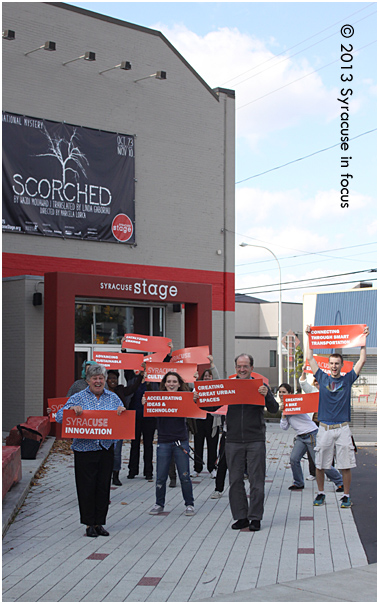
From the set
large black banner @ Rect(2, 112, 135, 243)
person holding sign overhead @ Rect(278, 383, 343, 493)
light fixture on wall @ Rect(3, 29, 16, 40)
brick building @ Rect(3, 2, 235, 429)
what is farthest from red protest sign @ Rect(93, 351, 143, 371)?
light fixture on wall @ Rect(3, 29, 16, 40)

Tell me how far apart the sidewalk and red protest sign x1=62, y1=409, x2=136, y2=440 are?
114 centimetres

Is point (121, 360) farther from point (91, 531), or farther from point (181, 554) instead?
point (181, 554)

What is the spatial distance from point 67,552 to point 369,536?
133 inches

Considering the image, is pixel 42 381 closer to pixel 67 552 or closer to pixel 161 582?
pixel 67 552

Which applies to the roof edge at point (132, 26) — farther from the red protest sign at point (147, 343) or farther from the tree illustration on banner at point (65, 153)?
the red protest sign at point (147, 343)

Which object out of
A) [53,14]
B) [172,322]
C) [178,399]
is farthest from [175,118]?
[178,399]

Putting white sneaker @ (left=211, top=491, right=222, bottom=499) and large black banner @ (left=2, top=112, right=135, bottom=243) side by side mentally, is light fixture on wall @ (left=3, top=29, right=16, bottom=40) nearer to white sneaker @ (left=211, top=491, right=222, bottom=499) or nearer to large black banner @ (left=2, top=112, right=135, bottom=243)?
large black banner @ (left=2, top=112, right=135, bottom=243)

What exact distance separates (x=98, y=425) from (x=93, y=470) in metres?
0.50

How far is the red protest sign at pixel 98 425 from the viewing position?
8078mm

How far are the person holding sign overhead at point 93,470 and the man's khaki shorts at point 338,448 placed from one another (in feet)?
9.93

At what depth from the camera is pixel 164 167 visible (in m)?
23.8

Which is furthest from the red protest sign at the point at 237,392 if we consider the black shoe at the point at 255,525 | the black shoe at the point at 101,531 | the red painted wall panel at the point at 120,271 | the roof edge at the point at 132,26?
the roof edge at the point at 132,26

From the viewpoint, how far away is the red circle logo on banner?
22.5m

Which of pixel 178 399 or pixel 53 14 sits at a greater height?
pixel 53 14
